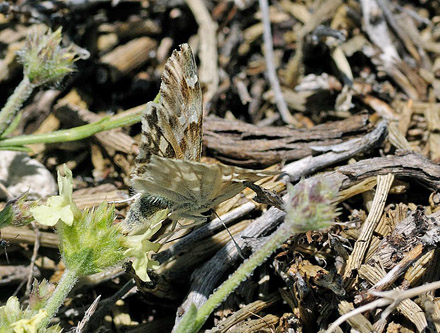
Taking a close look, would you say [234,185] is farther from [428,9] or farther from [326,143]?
[428,9]

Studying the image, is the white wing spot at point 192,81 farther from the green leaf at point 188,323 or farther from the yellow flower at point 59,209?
the green leaf at point 188,323

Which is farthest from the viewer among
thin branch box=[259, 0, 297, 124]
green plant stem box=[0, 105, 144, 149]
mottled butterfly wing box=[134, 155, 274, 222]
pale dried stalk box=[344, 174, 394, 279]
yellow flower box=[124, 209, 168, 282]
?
thin branch box=[259, 0, 297, 124]

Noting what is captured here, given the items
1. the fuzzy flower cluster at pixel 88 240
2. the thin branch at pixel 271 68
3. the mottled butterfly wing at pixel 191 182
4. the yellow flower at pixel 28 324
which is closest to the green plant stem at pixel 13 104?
the fuzzy flower cluster at pixel 88 240

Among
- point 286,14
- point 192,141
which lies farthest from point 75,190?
point 286,14

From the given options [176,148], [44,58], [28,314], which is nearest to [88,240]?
[28,314]

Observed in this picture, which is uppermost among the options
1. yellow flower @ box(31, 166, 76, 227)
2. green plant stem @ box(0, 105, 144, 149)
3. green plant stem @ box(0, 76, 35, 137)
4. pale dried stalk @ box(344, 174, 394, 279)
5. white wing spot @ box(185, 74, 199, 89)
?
white wing spot @ box(185, 74, 199, 89)

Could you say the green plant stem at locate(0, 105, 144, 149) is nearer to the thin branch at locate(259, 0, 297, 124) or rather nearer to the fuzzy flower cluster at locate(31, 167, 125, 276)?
the fuzzy flower cluster at locate(31, 167, 125, 276)

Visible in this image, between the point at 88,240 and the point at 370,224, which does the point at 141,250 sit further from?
the point at 370,224

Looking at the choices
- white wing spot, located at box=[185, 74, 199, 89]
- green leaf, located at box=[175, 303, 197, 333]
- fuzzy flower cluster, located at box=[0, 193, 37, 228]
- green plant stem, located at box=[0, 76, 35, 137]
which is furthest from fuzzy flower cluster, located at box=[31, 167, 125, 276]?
green plant stem, located at box=[0, 76, 35, 137]
